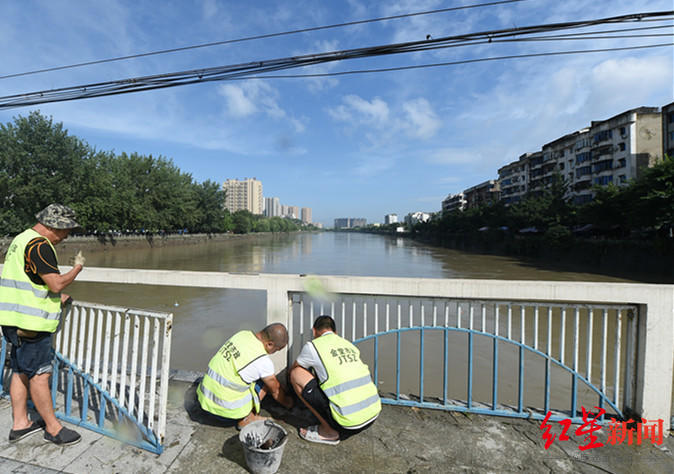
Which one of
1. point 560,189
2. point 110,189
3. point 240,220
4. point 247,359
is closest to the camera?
point 247,359

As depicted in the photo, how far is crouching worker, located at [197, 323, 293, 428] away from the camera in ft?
7.68

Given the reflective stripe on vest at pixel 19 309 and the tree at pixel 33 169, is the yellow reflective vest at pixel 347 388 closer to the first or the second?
the reflective stripe on vest at pixel 19 309

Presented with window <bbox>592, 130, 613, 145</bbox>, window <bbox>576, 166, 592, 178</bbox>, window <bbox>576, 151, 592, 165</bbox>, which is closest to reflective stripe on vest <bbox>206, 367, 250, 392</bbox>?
window <bbox>592, 130, 613, 145</bbox>

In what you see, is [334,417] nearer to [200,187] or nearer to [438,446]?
[438,446]

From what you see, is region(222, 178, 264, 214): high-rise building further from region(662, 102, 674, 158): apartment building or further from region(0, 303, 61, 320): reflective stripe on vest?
region(0, 303, 61, 320): reflective stripe on vest

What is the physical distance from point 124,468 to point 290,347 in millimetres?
1348

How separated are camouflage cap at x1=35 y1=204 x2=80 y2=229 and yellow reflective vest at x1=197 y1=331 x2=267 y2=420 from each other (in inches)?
52.7

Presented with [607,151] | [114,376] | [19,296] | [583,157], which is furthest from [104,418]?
[583,157]

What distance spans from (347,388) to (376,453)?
470 millimetres

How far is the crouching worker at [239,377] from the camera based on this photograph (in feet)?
7.68

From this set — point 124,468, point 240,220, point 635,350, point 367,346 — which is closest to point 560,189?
point 367,346

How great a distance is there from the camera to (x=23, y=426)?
2264 mm

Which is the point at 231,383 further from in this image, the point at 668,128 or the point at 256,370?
the point at 668,128

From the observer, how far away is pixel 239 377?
7.71ft
